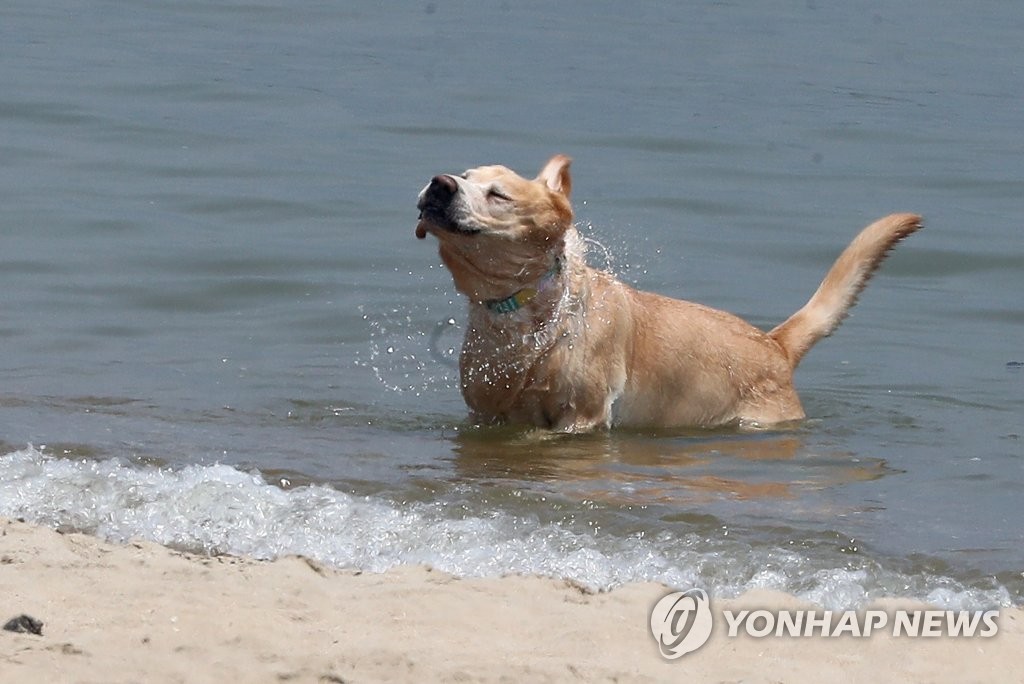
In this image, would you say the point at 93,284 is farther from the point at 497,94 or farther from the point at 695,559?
the point at 497,94

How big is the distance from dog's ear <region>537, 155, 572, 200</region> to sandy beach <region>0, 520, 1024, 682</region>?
266 centimetres

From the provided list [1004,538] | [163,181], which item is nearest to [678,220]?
[163,181]

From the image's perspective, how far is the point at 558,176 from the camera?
7.61 metres

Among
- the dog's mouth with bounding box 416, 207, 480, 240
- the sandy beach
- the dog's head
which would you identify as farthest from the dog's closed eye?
the sandy beach

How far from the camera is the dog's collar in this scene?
748 centimetres

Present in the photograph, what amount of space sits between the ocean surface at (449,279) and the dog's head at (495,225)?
0.71m

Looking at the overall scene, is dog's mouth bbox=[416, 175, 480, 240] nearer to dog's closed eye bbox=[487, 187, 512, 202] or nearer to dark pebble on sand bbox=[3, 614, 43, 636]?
dog's closed eye bbox=[487, 187, 512, 202]

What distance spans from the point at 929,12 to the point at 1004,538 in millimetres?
18326

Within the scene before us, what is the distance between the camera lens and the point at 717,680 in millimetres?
4449

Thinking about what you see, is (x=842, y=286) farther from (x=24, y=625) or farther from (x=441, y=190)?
(x=24, y=625)

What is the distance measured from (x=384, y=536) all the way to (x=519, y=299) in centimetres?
185

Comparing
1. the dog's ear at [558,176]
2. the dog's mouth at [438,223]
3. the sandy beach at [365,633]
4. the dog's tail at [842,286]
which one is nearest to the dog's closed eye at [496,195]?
the dog's mouth at [438,223]

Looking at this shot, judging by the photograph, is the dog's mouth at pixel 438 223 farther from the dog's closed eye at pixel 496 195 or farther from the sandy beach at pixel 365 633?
the sandy beach at pixel 365 633

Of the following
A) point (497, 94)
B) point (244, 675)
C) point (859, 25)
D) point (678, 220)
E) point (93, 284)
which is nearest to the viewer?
point (244, 675)
